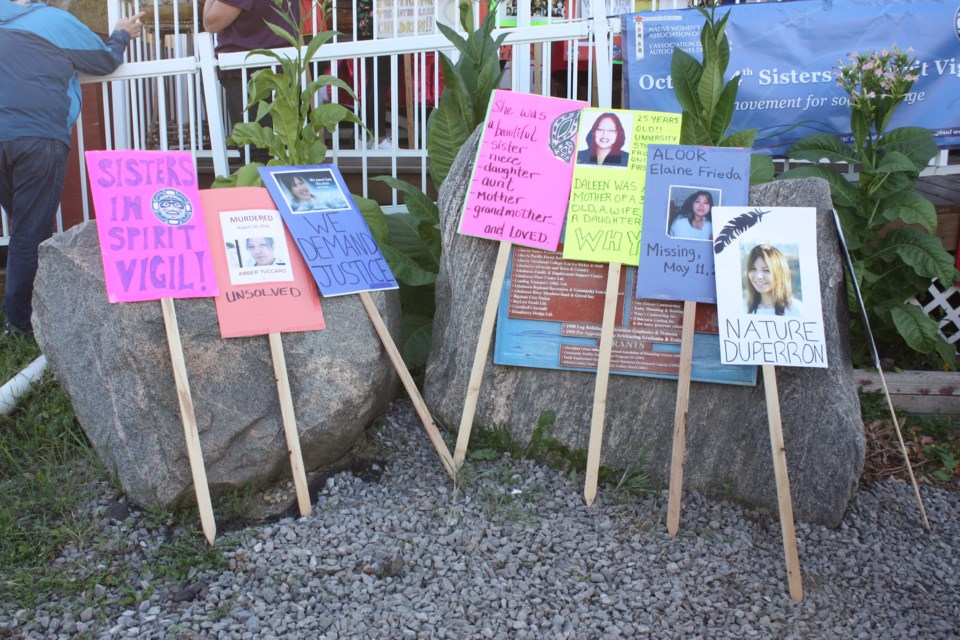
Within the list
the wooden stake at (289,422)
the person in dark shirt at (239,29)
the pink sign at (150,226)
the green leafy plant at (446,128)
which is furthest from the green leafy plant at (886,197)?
the person in dark shirt at (239,29)

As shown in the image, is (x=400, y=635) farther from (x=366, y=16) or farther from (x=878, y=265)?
(x=366, y=16)

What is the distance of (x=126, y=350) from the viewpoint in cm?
Result: 307

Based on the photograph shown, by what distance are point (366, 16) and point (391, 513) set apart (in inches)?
186

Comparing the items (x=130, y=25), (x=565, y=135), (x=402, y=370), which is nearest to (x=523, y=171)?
(x=565, y=135)

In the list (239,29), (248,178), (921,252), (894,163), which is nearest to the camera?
(248,178)

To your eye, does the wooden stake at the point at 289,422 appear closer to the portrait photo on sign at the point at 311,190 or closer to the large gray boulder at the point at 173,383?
the large gray boulder at the point at 173,383

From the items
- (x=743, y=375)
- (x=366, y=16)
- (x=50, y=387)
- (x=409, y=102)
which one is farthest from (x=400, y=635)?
(x=366, y=16)

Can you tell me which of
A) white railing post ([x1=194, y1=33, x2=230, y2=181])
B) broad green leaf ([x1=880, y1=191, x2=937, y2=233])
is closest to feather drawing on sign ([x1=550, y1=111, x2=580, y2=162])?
broad green leaf ([x1=880, y1=191, x2=937, y2=233])

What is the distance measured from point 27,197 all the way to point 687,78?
11.6ft

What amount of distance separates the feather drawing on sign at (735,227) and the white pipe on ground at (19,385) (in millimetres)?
3071

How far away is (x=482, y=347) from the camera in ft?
11.3

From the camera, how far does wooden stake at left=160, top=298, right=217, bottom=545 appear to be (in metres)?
3.04

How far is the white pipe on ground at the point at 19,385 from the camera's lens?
4172mm

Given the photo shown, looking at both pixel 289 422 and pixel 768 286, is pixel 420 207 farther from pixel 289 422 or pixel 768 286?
pixel 768 286
